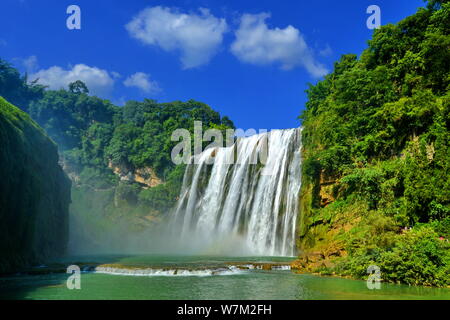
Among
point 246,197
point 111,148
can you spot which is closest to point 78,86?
point 111,148

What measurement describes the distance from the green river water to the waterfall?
979 centimetres

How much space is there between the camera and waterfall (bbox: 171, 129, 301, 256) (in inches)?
1016

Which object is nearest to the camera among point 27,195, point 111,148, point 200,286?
point 200,286

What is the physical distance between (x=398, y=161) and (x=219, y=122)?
41.0 metres

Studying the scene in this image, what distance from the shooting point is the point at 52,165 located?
26.5m

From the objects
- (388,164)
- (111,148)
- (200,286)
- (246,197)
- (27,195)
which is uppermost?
(111,148)

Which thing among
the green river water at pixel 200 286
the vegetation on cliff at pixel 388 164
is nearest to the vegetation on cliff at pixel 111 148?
the vegetation on cliff at pixel 388 164

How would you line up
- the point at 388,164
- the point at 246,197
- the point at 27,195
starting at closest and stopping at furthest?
the point at 388,164 → the point at 27,195 → the point at 246,197

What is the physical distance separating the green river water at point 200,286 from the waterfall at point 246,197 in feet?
32.1

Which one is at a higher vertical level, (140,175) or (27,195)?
(140,175)

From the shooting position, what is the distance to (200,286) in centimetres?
1198

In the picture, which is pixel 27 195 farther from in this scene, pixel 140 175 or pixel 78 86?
pixel 78 86

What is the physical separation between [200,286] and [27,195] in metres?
12.2
